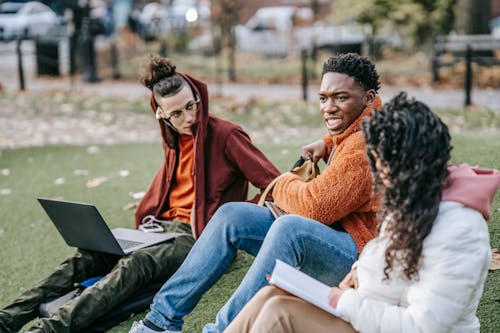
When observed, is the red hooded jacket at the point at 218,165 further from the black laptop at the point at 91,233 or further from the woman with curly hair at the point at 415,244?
the woman with curly hair at the point at 415,244

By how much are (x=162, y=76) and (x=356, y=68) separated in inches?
50.7

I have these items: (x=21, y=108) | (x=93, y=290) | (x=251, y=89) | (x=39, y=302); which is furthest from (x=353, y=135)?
(x=251, y=89)

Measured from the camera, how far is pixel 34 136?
32.6 ft

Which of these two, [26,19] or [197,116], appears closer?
[197,116]

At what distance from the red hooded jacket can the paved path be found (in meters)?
7.01

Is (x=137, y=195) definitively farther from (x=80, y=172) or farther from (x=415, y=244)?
(x=415, y=244)

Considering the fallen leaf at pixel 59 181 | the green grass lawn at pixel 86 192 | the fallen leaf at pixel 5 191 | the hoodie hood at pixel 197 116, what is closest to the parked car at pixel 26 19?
the green grass lawn at pixel 86 192

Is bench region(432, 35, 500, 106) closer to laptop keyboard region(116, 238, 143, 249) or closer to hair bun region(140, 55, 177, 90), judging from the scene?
hair bun region(140, 55, 177, 90)

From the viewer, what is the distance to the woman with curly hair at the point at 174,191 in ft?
12.0

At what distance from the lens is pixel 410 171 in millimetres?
2285

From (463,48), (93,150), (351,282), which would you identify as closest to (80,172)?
(93,150)

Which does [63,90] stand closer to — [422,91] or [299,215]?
[422,91]

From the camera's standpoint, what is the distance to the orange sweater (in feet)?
9.84

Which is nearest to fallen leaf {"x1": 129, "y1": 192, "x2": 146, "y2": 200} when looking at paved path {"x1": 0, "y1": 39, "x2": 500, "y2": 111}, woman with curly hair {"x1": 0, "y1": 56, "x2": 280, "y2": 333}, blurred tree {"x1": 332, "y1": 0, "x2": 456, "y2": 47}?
woman with curly hair {"x1": 0, "y1": 56, "x2": 280, "y2": 333}
